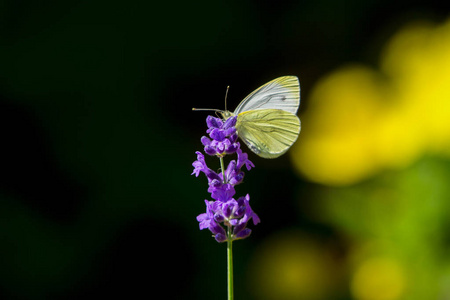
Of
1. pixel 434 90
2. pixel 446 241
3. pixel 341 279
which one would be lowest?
pixel 341 279

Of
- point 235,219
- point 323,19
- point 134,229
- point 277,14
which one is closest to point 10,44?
point 134,229

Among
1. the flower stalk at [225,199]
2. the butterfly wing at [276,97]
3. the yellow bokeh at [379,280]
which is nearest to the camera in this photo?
the flower stalk at [225,199]

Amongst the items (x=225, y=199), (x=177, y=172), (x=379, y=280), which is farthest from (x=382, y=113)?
(x=225, y=199)

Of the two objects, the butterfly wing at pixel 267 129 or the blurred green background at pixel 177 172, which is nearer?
the butterfly wing at pixel 267 129

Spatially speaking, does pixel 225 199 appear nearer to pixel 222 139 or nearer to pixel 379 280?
pixel 222 139

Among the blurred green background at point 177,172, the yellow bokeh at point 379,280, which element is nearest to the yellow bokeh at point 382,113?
the blurred green background at point 177,172

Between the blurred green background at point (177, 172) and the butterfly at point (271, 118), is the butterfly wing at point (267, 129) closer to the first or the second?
the butterfly at point (271, 118)

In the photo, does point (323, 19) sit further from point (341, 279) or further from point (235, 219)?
point (235, 219)
